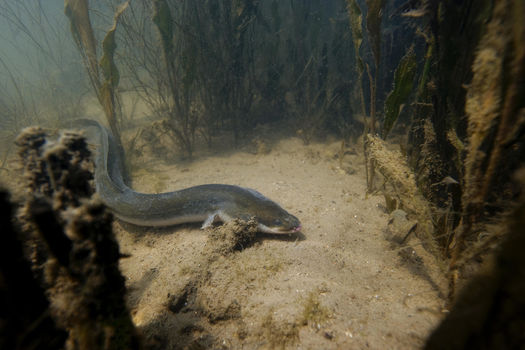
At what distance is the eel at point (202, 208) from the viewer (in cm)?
291

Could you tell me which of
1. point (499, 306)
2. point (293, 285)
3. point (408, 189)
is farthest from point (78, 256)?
point (408, 189)

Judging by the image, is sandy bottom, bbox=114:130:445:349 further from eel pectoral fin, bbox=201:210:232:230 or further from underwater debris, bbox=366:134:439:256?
underwater debris, bbox=366:134:439:256

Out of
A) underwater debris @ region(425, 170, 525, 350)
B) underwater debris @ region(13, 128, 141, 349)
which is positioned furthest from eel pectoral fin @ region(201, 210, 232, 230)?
underwater debris @ region(425, 170, 525, 350)

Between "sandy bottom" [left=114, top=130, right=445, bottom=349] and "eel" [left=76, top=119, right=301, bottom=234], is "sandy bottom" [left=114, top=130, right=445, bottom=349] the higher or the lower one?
the lower one

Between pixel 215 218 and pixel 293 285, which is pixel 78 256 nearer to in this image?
pixel 293 285

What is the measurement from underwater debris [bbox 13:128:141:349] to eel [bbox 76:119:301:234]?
5.88 feet

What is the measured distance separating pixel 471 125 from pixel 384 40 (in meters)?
6.24

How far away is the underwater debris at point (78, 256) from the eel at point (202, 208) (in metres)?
1.79

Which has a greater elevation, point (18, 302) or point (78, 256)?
point (78, 256)

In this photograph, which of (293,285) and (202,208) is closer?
(293,285)

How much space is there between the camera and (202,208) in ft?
10.6

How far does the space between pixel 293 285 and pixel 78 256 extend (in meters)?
1.74

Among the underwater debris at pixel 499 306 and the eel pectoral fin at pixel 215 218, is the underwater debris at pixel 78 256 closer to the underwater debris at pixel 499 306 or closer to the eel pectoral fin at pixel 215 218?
the underwater debris at pixel 499 306

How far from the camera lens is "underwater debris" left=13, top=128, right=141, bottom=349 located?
3.42 feet
